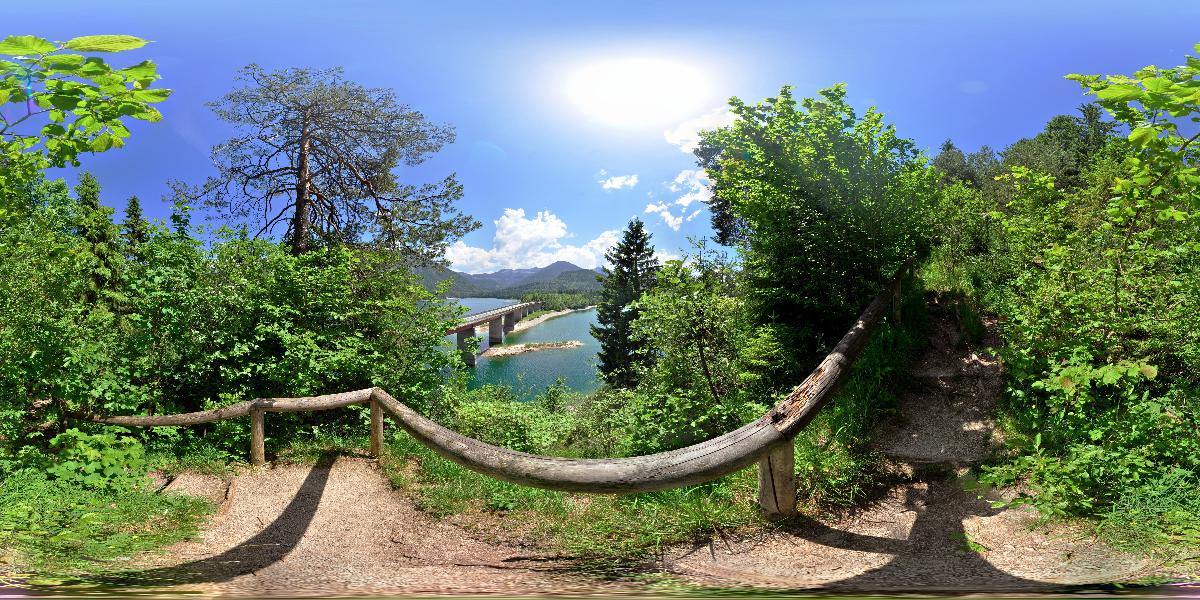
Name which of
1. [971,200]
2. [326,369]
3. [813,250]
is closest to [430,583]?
[326,369]

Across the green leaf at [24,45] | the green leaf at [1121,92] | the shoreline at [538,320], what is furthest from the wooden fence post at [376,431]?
the shoreline at [538,320]

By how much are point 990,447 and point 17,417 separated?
349 inches

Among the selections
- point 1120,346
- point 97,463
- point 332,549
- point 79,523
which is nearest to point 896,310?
point 1120,346

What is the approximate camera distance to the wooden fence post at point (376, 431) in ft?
18.5

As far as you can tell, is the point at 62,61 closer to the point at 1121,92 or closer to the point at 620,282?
the point at 1121,92

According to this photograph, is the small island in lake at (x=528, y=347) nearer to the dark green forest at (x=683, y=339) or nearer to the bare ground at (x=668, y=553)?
the dark green forest at (x=683, y=339)

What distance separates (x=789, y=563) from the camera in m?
3.48

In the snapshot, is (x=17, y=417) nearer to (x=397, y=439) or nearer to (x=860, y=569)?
(x=397, y=439)

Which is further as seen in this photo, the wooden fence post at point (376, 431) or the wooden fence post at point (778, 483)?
the wooden fence post at point (376, 431)

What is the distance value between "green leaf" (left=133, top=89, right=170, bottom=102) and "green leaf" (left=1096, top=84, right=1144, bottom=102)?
160 inches

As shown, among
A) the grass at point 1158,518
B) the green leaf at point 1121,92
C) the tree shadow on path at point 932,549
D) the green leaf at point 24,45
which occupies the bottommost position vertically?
the tree shadow on path at point 932,549

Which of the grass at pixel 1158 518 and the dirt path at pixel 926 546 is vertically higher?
the grass at pixel 1158 518

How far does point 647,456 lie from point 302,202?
9.78 m

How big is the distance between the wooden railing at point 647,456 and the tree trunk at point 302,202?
17.3 ft
